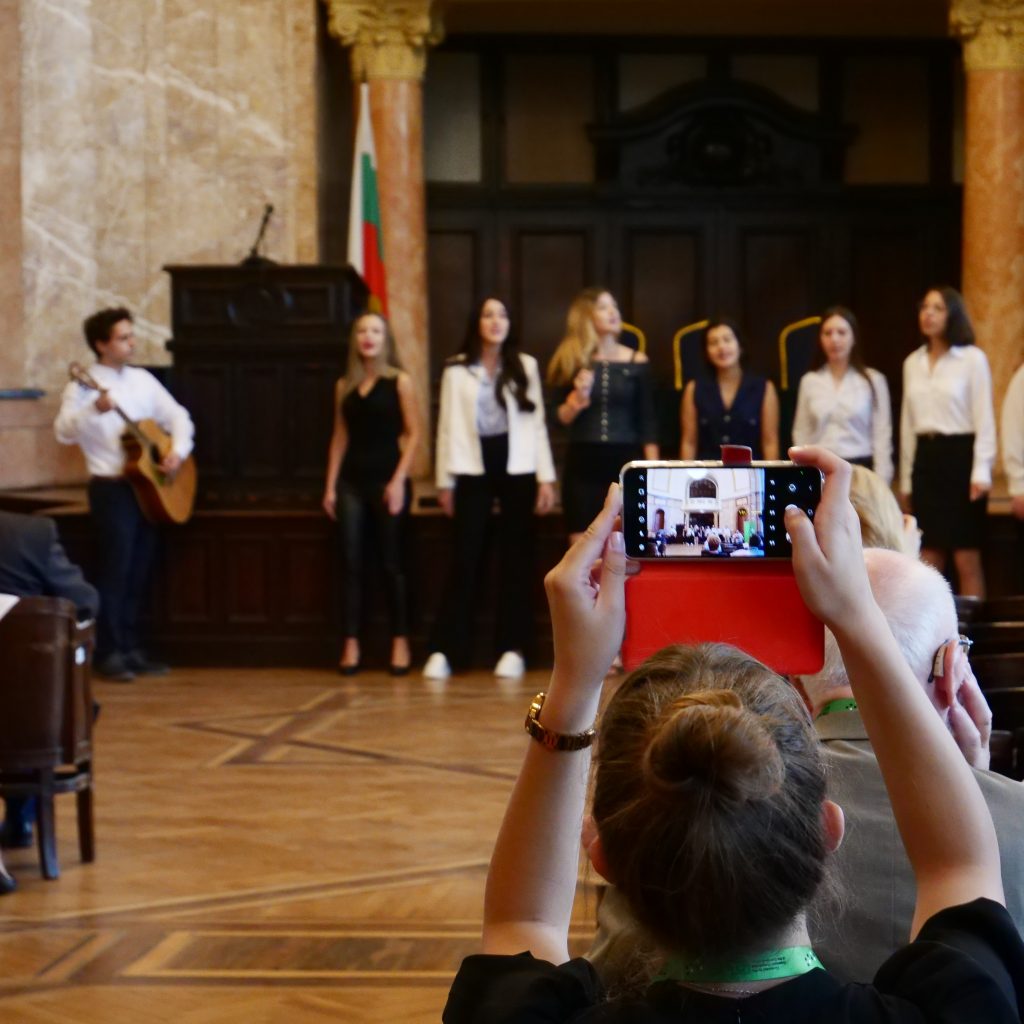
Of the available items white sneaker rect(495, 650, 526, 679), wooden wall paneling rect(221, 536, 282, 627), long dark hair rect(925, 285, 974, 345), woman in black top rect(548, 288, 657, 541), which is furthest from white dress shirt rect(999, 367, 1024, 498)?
wooden wall paneling rect(221, 536, 282, 627)

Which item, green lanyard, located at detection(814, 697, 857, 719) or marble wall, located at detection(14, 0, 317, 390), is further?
marble wall, located at detection(14, 0, 317, 390)

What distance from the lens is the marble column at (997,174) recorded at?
1284 cm

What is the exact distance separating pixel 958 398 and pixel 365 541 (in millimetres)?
3080

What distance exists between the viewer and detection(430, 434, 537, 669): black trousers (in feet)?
29.4

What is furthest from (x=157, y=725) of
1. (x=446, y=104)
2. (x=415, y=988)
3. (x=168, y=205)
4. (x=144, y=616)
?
(x=446, y=104)

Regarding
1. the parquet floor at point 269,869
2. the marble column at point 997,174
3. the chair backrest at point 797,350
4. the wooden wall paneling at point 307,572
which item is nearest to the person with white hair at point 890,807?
the parquet floor at point 269,869

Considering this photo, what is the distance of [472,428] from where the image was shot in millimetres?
8859

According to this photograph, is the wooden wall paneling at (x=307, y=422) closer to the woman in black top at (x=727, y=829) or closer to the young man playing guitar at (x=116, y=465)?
the young man playing guitar at (x=116, y=465)

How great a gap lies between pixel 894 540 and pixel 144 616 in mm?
6565

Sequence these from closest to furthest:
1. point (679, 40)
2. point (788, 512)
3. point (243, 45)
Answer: point (788, 512)
point (243, 45)
point (679, 40)

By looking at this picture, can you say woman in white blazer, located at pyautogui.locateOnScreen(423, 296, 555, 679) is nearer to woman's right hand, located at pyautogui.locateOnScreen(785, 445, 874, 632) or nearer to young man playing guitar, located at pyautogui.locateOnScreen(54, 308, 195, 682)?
young man playing guitar, located at pyautogui.locateOnScreen(54, 308, 195, 682)

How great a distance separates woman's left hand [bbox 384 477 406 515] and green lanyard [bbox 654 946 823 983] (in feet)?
24.8

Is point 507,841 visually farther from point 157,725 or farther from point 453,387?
point 453,387

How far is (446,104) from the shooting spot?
49.3 ft
